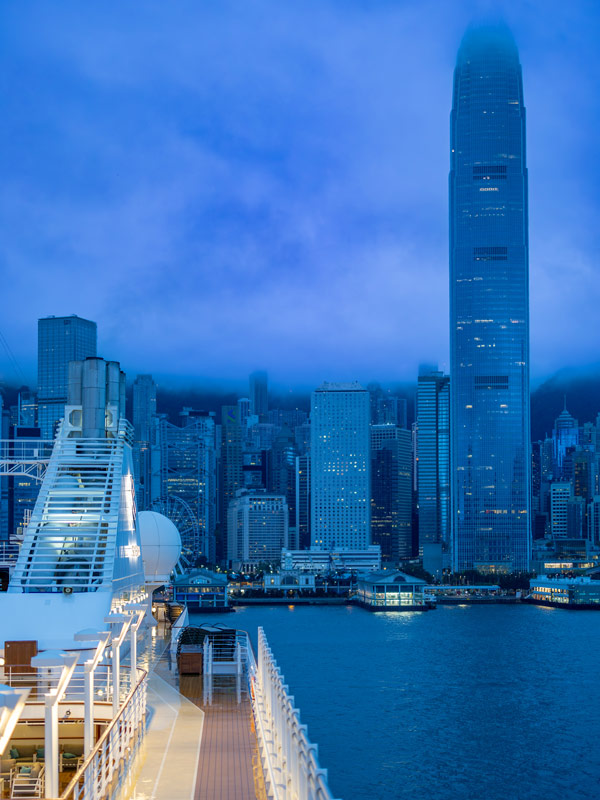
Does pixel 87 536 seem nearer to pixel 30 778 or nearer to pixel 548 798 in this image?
pixel 30 778

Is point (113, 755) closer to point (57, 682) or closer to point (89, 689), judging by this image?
point (89, 689)

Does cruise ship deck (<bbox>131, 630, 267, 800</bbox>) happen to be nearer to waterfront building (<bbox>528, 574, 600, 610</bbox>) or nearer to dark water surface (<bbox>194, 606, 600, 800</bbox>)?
dark water surface (<bbox>194, 606, 600, 800</bbox>)

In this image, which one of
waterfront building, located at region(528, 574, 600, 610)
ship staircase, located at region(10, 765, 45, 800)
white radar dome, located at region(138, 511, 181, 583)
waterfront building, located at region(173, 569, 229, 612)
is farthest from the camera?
waterfront building, located at region(528, 574, 600, 610)

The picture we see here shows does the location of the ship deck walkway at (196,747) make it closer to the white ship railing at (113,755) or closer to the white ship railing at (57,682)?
the white ship railing at (113,755)

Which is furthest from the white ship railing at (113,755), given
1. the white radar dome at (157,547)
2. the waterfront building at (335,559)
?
the waterfront building at (335,559)

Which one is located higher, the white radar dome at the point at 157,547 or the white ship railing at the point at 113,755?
the white radar dome at the point at 157,547

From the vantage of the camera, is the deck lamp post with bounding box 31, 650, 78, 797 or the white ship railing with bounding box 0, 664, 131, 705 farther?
the white ship railing with bounding box 0, 664, 131, 705

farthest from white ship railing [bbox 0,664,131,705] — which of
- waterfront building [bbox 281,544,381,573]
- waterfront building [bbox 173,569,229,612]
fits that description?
waterfront building [bbox 281,544,381,573]

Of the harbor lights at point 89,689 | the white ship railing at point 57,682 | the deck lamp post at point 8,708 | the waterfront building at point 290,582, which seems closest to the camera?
the deck lamp post at point 8,708
